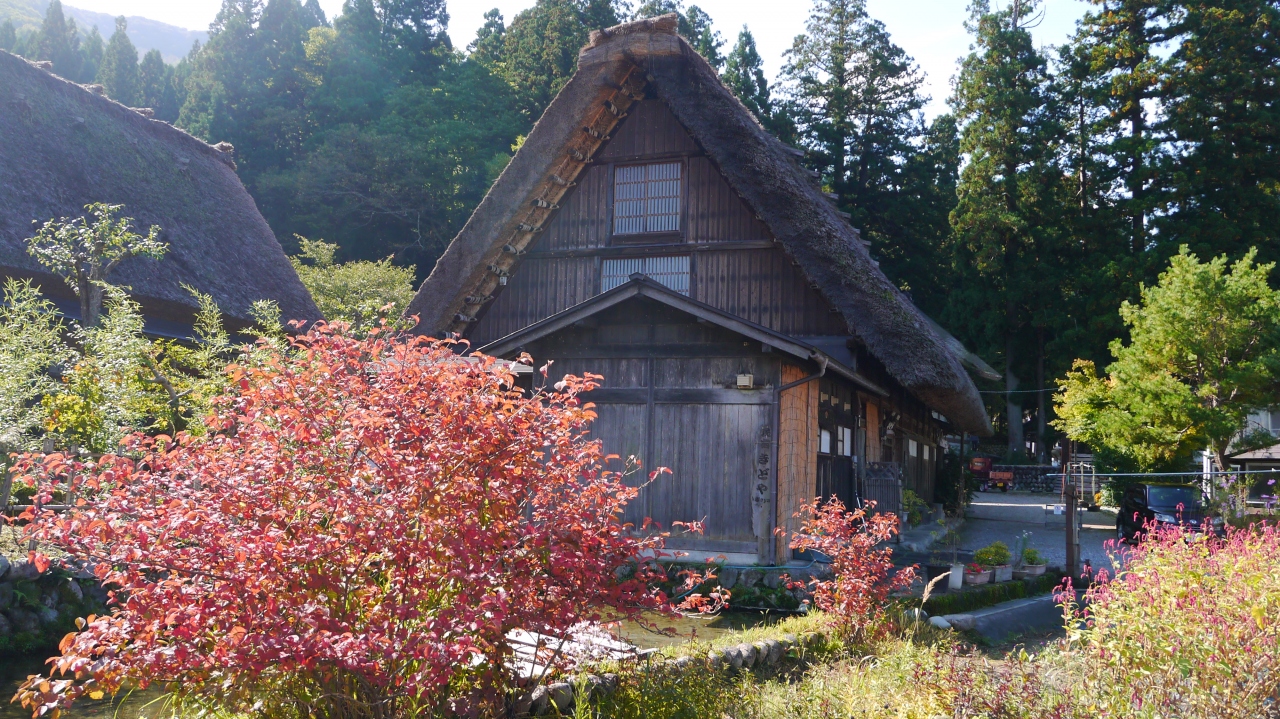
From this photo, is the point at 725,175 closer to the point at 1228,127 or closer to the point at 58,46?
the point at 1228,127

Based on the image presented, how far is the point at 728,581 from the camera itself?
10.6 m

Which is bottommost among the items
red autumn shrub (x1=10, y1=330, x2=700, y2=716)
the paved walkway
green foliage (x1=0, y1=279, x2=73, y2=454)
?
the paved walkway

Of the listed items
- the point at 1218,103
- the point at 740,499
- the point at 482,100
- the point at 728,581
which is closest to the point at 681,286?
the point at 740,499

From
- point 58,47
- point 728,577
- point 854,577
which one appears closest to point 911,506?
point 728,577

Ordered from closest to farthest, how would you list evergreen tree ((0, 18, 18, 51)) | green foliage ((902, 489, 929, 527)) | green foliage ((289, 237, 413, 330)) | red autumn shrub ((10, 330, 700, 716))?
red autumn shrub ((10, 330, 700, 716))
green foliage ((902, 489, 929, 527))
green foliage ((289, 237, 413, 330))
evergreen tree ((0, 18, 18, 51))

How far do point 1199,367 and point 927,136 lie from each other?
2144 cm

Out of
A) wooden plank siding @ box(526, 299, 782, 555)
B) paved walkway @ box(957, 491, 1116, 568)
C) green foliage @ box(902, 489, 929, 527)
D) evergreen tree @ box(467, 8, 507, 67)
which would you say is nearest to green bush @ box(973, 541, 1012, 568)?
paved walkway @ box(957, 491, 1116, 568)

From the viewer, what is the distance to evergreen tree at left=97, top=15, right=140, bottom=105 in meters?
46.6

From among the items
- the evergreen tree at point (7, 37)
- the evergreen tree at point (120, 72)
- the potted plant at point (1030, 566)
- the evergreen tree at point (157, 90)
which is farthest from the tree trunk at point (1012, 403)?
the evergreen tree at point (7, 37)

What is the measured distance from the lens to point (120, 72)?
4850cm

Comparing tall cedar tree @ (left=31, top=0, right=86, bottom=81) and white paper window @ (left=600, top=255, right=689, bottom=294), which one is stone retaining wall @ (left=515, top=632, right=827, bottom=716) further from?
tall cedar tree @ (left=31, top=0, right=86, bottom=81)

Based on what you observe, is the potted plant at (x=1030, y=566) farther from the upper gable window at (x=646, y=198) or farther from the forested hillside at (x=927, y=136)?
the forested hillside at (x=927, y=136)

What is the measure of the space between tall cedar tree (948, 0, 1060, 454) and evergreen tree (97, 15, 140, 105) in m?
39.7

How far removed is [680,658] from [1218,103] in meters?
34.6
